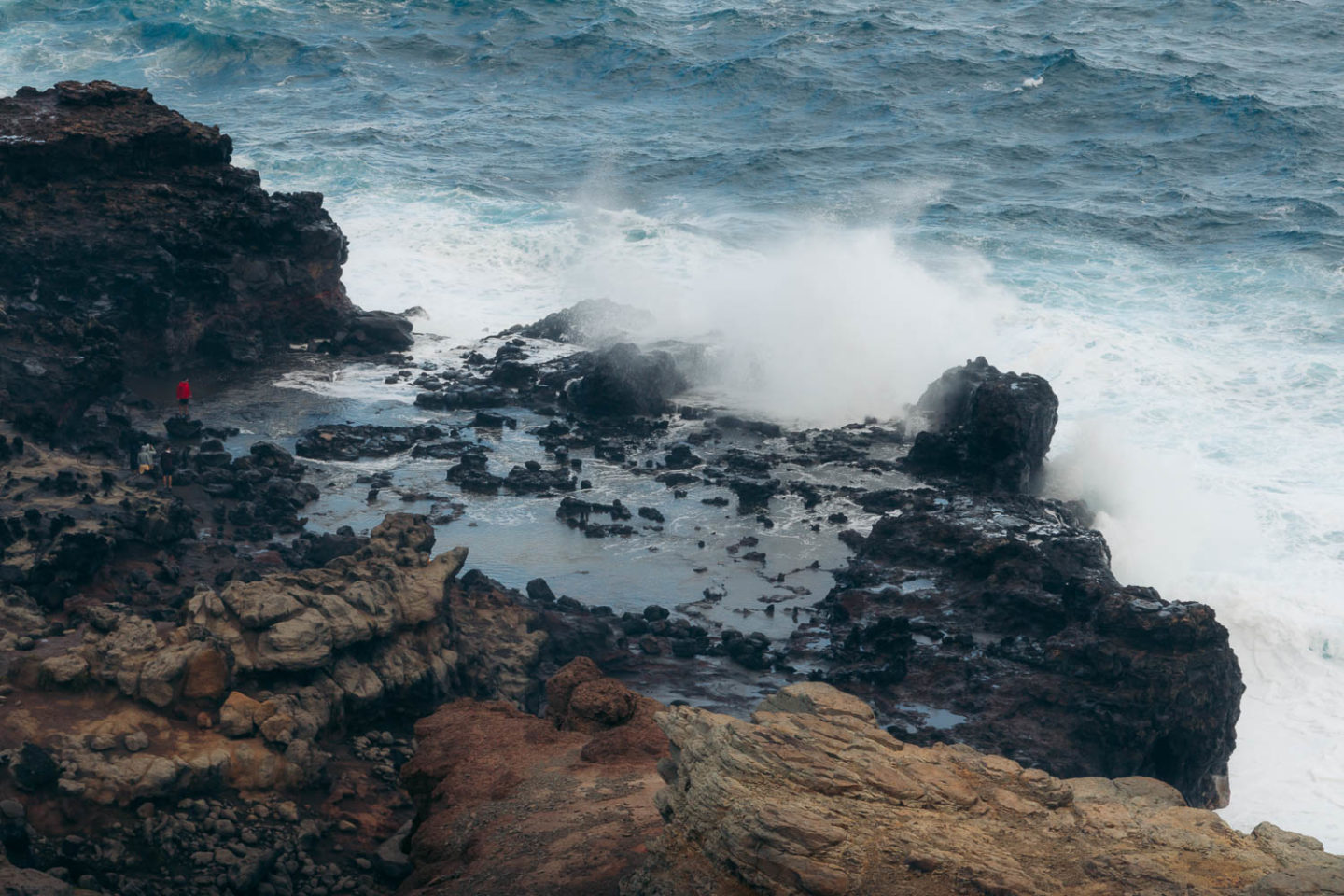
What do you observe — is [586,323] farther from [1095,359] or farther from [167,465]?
[1095,359]

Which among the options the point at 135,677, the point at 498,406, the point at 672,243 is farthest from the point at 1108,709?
the point at 672,243

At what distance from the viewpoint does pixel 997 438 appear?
91.3 feet

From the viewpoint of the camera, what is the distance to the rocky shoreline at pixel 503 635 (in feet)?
39.5

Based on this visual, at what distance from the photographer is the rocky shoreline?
39.5ft

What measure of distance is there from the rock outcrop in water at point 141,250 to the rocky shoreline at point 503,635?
9cm

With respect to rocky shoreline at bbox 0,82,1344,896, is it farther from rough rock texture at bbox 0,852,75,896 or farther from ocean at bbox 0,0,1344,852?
ocean at bbox 0,0,1344,852

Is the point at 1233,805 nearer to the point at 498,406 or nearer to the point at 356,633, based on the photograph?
the point at 356,633

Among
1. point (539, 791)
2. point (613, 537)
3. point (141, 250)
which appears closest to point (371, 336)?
point (141, 250)

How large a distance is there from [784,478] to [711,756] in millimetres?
16808

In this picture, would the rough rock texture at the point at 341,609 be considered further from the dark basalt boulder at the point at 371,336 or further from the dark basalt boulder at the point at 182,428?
the dark basalt boulder at the point at 371,336

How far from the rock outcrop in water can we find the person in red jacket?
4.60ft

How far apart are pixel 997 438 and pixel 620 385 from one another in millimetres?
8849

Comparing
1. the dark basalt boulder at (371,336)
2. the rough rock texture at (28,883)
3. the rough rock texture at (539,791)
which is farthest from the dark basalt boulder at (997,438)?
the rough rock texture at (28,883)

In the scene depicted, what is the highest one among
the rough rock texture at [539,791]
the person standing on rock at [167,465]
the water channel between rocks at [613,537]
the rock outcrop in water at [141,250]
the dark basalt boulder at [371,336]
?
the rock outcrop in water at [141,250]
